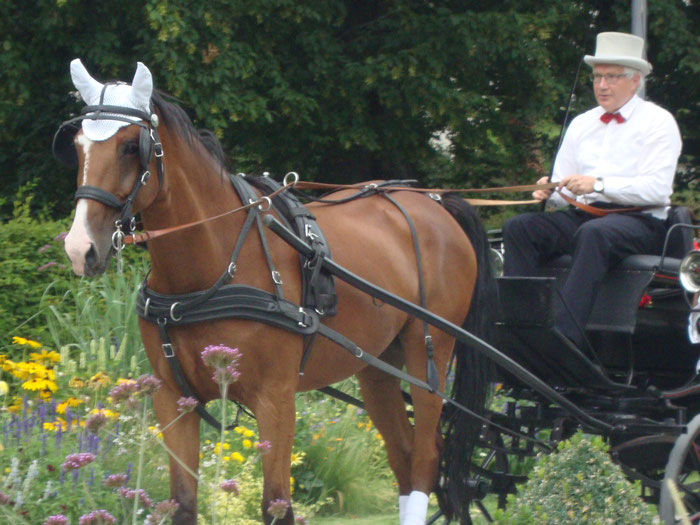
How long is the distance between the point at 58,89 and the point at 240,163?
216 centimetres

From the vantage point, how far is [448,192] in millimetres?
5270

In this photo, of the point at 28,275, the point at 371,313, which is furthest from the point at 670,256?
the point at 28,275

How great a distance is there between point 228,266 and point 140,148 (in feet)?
1.81

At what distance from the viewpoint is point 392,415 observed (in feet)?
16.5

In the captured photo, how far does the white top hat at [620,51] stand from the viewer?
5109 millimetres

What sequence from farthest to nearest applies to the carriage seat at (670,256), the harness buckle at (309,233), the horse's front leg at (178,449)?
1. the carriage seat at (670,256)
2. the harness buckle at (309,233)
3. the horse's front leg at (178,449)

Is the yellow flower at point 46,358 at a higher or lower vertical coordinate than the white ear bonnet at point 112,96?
lower

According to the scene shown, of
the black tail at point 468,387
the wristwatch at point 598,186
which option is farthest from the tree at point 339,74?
the wristwatch at point 598,186

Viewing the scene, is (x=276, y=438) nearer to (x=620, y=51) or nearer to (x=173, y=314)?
(x=173, y=314)

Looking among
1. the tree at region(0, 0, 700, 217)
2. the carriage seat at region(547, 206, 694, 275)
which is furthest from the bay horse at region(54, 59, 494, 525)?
the tree at region(0, 0, 700, 217)

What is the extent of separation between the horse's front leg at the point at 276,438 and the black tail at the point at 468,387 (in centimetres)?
141

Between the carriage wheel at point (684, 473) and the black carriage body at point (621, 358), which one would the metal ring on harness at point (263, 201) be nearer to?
the black carriage body at point (621, 358)

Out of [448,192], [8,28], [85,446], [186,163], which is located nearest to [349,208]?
[448,192]

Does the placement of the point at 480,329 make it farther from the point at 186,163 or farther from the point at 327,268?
the point at 186,163
